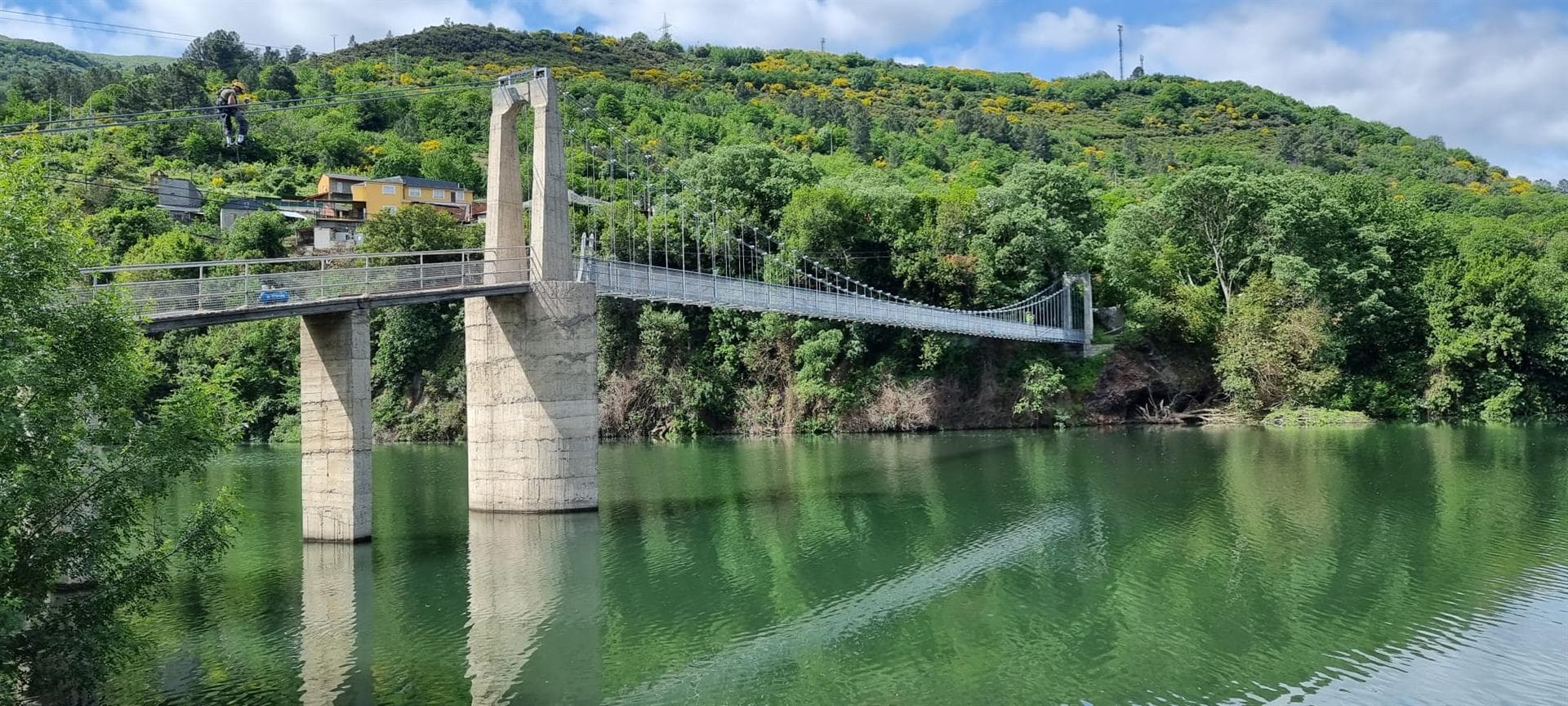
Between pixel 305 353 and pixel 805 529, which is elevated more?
pixel 305 353

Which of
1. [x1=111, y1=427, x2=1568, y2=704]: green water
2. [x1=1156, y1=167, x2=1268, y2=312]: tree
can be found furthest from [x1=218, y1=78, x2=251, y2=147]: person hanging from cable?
[x1=1156, y1=167, x2=1268, y2=312]: tree

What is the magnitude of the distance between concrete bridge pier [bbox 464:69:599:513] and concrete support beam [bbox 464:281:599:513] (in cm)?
2

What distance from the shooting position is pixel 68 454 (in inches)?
390

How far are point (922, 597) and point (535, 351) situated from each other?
32.6 ft

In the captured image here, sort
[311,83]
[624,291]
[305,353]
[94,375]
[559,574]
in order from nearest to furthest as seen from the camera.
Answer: [94,375], [559,574], [305,353], [624,291], [311,83]

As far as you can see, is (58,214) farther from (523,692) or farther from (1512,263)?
(1512,263)

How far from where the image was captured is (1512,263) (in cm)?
3956

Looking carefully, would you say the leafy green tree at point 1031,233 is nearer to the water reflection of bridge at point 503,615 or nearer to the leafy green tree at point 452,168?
the water reflection of bridge at point 503,615

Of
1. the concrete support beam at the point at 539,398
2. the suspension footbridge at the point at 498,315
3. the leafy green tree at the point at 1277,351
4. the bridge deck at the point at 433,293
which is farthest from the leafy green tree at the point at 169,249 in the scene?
the leafy green tree at the point at 1277,351

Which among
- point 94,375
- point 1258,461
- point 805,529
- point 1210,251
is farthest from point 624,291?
point 1210,251

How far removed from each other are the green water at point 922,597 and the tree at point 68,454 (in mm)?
1244

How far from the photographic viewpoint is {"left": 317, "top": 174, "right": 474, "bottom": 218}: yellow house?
204 ft

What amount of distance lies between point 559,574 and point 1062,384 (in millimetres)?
29008

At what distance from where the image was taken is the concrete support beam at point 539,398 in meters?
21.6
